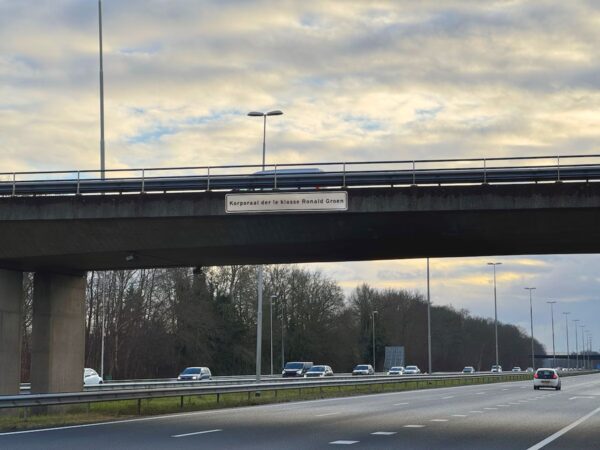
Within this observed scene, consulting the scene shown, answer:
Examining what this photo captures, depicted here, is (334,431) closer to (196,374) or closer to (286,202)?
(286,202)

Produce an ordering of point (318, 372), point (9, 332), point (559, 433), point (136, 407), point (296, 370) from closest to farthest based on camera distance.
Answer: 1. point (559, 433)
2. point (136, 407)
3. point (9, 332)
4. point (318, 372)
5. point (296, 370)

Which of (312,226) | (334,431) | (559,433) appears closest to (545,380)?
(312,226)

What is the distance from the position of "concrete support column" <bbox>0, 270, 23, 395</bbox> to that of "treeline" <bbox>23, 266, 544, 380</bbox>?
26.3m

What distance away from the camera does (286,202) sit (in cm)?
2773

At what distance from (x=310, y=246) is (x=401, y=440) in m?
11.3

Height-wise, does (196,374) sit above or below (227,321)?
below

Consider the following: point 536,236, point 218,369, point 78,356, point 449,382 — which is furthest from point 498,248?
point 218,369

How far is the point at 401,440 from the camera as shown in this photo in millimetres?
19297

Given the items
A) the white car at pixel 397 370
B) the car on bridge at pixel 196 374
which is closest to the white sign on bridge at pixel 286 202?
the car on bridge at pixel 196 374

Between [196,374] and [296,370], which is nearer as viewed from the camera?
[196,374]

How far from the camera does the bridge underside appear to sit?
88.8 ft

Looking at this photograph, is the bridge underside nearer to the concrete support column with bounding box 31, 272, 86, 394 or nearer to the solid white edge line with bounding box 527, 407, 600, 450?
the concrete support column with bounding box 31, 272, 86, 394

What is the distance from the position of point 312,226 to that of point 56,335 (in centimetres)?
1192

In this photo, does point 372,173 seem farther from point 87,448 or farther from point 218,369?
point 218,369
